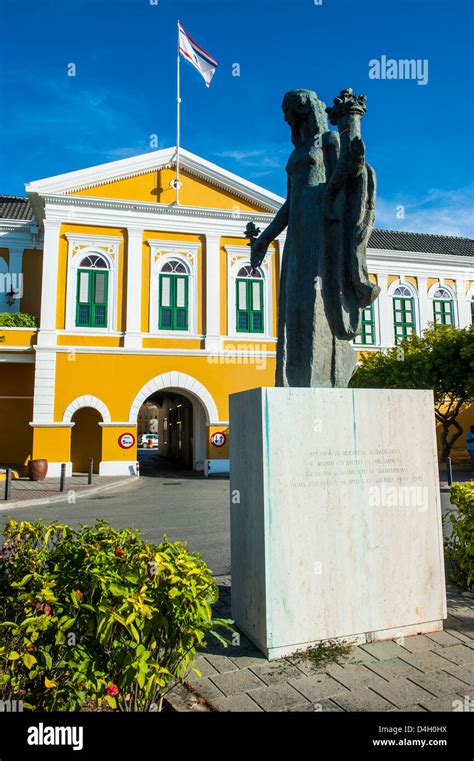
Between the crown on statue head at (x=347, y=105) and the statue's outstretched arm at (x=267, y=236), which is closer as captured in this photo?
the crown on statue head at (x=347, y=105)

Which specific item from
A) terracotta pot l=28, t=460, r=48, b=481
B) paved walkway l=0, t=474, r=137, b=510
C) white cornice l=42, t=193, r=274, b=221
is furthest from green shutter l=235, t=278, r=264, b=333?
terracotta pot l=28, t=460, r=48, b=481

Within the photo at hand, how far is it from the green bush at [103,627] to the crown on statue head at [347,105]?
3.30 m

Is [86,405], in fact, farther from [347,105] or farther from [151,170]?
[347,105]

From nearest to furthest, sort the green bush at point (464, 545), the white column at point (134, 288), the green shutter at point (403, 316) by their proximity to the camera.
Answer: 1. the green bush at point (464, 545)
2. the white column at point (134, 288)
3. the green shutter at point (403, 316)

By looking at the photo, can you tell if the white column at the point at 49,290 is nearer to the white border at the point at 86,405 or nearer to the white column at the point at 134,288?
the white border at the point at 86,405

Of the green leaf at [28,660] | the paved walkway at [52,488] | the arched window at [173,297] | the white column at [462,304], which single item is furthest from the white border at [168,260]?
the green leaf at [28,660]

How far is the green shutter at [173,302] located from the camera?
19328 millimetres

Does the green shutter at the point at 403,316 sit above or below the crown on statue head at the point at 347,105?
above

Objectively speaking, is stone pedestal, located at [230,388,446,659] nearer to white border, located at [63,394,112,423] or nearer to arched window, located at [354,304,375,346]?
white border, located at [63,394,112,423]

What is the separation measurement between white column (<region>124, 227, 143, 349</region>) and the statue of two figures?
14.7 m

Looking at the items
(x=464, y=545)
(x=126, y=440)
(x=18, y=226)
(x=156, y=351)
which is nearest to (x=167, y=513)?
(x=464, y=545)

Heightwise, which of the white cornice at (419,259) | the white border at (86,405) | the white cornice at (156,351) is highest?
the white cornice at (419,259)

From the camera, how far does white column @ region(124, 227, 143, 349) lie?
61.3ft
